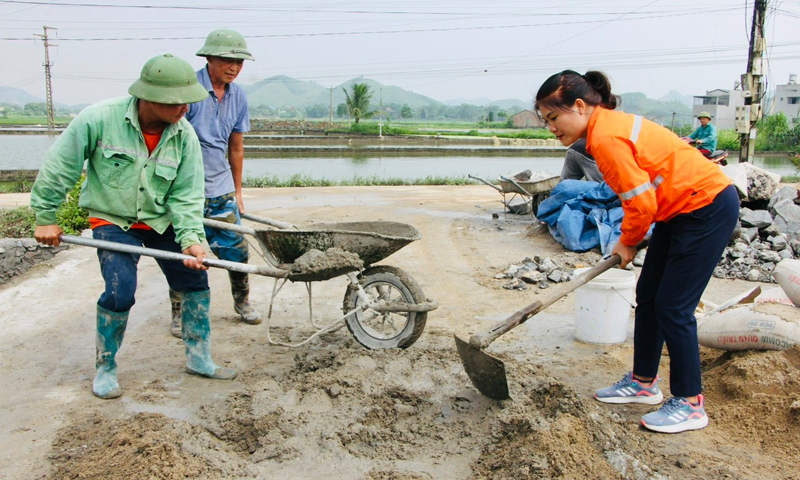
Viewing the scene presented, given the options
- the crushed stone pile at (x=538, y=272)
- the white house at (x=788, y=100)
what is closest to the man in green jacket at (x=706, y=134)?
the crushed stone pile at (x=538, y=272)

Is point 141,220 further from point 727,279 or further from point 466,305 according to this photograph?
point 727,279

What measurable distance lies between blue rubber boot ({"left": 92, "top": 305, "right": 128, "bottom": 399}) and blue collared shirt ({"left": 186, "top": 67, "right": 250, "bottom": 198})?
106 cm

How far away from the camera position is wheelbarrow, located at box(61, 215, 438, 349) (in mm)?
3400

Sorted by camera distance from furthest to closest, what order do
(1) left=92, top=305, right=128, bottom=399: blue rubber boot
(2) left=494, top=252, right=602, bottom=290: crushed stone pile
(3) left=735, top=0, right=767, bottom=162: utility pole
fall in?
(3) left=735, top=0, right=767, bottom=162: utility pole, (2) left=494, top=252, right=602, bottom=290: crushed stone pile, (1) left=92, top=305, right=128, bottom=399: blue rubber boot

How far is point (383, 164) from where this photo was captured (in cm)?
2633

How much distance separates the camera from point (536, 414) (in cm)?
270

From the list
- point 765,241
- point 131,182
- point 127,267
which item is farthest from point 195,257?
point 765,241

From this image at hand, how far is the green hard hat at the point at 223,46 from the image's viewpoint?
149 inches

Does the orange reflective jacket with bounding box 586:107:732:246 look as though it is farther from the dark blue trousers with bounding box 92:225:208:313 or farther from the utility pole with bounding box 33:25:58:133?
the utility pole with bounding box 33:25:58:133

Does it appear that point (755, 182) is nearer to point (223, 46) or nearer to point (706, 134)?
point (706, 134)

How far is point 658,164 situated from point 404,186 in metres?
10.9

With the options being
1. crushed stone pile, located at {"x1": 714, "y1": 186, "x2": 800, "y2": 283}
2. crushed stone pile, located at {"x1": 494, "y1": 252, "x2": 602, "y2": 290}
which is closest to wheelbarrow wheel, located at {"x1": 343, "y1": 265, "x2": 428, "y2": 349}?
crushed stone pile, located at {"x1": 494, "y1": 252, "x2": 602, "y2": 290}

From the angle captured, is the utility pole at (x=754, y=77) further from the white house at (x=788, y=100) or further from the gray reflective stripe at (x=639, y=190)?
the white house at (x=788, y=100)

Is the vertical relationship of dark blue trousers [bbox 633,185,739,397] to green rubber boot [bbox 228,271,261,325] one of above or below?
above
